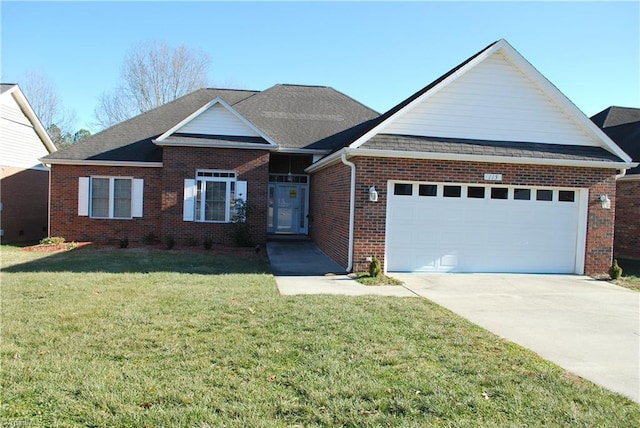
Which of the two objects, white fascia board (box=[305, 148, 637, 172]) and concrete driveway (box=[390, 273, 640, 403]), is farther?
white fascia board (box=[305, 148, 637, 172])

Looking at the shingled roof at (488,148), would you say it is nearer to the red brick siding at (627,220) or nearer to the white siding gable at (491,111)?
the white siding gable at (491,111)

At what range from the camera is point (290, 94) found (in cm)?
2159

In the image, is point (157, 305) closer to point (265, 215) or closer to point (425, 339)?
point (425, 339)

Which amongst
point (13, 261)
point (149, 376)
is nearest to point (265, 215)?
point (13, 261)

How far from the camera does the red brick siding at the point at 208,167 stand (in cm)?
1553

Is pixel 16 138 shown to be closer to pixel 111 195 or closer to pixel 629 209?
pixel 111 195

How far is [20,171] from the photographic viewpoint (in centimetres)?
1911

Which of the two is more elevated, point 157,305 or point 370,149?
point 370,149

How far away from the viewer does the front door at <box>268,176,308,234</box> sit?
760 inches

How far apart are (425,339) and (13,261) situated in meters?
11.3

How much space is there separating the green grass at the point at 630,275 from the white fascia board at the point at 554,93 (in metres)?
3.01

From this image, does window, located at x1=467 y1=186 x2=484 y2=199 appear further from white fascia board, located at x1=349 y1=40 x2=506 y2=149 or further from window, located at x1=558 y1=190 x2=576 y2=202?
white fascia board, located at x1=349 y1=40 x2=506 y2=149

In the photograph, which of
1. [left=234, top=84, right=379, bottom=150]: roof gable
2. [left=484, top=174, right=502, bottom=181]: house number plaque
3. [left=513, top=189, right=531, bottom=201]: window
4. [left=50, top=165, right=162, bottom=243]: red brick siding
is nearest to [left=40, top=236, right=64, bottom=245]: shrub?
[left=50, top=165, right=162, bottom=243]: red brick siding

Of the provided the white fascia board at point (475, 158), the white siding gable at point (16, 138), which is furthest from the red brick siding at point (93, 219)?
the white fascia board at point (475, 158)
